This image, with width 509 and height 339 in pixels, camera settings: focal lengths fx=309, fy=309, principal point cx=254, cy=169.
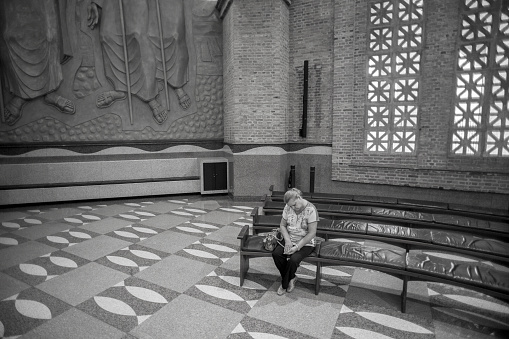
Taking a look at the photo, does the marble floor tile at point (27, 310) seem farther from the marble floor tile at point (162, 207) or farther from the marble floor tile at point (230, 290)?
the marble floor tile at point (162, 207)

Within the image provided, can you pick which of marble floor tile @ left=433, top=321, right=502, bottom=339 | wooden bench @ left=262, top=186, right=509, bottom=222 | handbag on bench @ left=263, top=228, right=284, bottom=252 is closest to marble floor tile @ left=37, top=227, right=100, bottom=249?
wooden bench @ left=262, top=186, right=509, bottom=222

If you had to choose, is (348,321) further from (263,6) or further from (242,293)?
(263,6)

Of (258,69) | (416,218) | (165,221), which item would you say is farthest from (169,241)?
(258,69)

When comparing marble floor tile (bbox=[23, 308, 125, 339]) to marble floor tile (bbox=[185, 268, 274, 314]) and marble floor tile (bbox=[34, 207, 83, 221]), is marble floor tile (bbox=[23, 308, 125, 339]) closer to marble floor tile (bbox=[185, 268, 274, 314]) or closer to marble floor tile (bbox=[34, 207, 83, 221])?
marble floor tile (bbox=[185, 268, 274, 314])

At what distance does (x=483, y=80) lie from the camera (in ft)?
19.2

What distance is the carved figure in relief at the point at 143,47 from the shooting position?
7.43 m

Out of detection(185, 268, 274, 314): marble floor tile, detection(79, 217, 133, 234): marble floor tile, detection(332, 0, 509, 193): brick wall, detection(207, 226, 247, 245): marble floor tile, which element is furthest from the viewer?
detection(332, 0, 509, 193): brick wall

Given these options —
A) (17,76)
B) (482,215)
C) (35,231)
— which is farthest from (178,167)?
(482,215)

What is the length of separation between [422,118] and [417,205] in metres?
2.16

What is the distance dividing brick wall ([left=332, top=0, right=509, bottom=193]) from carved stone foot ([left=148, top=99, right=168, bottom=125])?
434cm

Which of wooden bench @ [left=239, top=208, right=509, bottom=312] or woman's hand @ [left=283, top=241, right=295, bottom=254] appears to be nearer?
wooden bench @ [left=239, top=208, right=509, bottom=312]

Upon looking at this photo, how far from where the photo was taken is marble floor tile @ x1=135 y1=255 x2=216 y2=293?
11.9ft

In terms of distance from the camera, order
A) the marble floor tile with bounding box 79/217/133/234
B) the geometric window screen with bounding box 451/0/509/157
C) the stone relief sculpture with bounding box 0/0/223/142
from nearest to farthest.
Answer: the marble floor tile with bounding box 79/217/133/234
the geometric window screen with bounding box 451/0/509/157
the stone relief sculpture with bounding box 0/0/223/142

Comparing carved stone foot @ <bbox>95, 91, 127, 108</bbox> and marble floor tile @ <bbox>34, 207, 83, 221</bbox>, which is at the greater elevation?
carved stone foot @ <bbox>95, 91, 127, 108</bbox>
